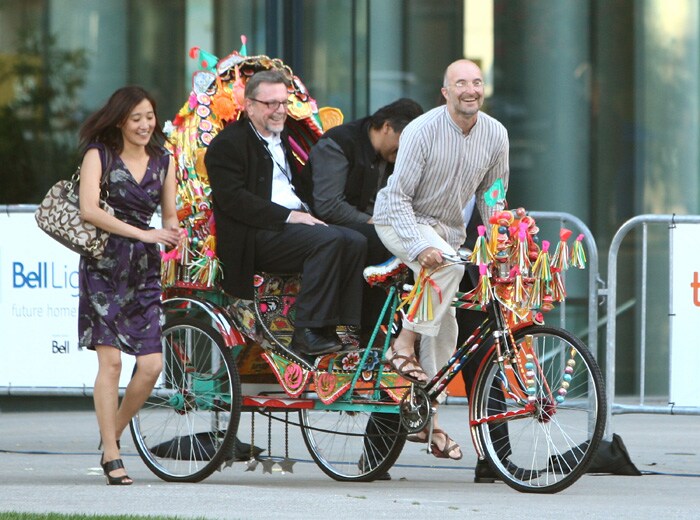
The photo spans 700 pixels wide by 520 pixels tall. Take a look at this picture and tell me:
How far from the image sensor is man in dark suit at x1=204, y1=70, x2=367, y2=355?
23.9ft

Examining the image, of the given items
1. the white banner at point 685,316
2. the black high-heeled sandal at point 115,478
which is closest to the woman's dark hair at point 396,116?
the white banner at point 685,316

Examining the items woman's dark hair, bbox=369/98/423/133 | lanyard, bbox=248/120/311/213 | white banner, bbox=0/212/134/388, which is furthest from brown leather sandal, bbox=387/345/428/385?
white banner, bbox=0/212/134/388

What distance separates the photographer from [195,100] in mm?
7688

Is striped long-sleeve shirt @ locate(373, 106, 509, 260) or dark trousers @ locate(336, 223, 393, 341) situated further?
dark trousers @ locate(336, 223, 393, 341)

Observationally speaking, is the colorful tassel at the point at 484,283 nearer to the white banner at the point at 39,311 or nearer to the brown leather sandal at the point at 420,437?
the brown leather sandal at the point at 420,437

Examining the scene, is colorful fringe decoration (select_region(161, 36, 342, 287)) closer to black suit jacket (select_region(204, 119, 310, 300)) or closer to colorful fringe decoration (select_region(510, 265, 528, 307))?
black suit jacket (select_region(204, 119, 310, 300))

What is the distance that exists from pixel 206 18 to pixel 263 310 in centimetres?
475

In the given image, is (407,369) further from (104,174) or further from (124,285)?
→ (104,174)

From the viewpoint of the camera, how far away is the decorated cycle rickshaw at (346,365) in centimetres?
691

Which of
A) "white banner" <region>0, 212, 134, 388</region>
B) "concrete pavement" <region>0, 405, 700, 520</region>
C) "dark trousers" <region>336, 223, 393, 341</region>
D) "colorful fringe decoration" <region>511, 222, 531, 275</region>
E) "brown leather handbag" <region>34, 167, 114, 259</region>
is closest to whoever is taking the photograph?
"concrete pavement" <region>0, 405, 700, 520</region>

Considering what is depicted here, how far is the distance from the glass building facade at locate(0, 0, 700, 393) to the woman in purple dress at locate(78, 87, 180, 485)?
14.5 ft

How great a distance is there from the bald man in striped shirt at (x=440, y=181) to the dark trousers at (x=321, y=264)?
0.67 feet

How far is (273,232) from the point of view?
7.39 metres

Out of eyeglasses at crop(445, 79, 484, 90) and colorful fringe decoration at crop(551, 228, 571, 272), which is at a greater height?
eyeglasses at crop(445, 79, 484, 90)
